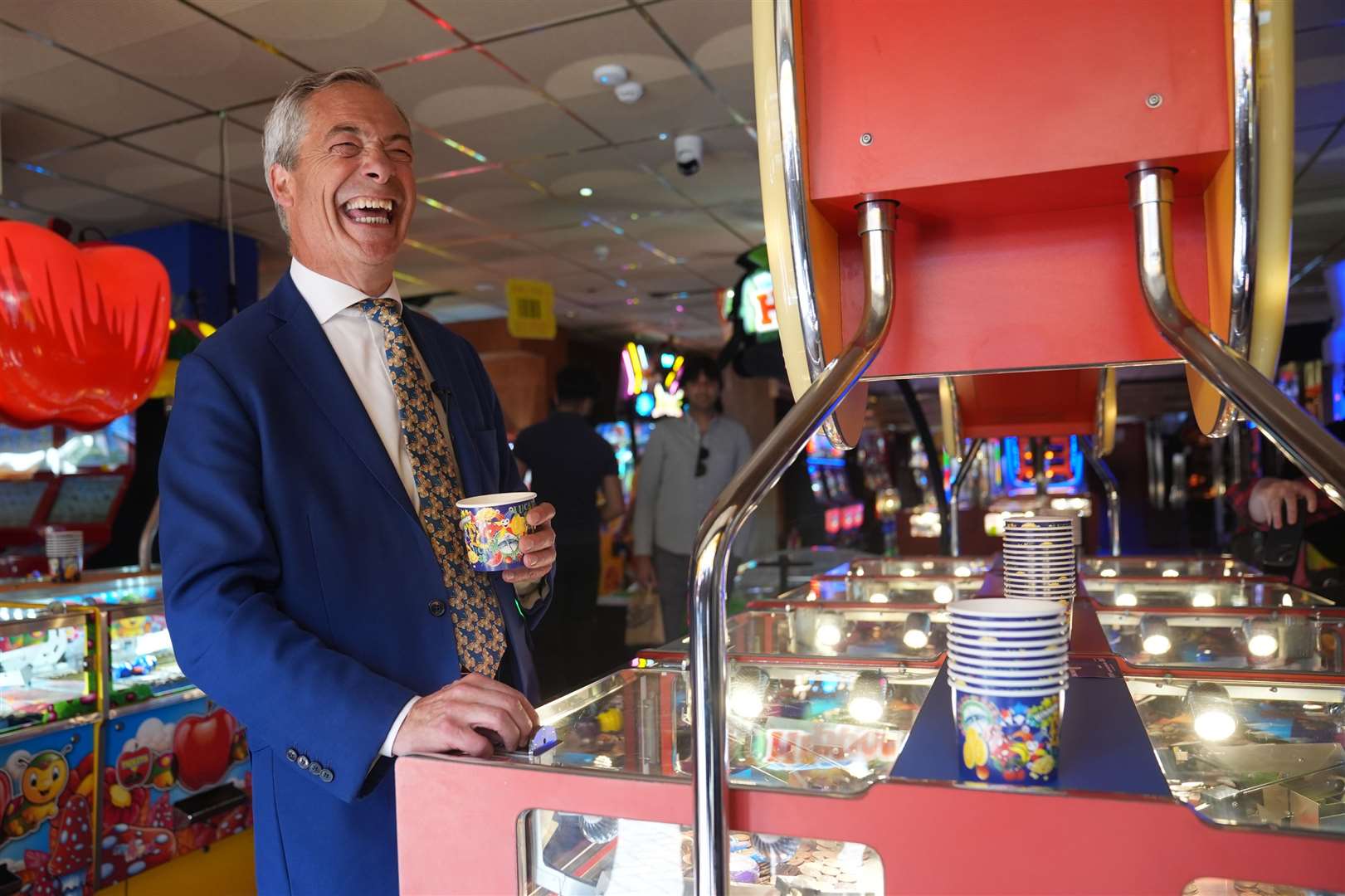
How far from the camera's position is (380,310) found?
1.44 metres

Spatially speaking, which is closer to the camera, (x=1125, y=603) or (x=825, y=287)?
(x=825, y=287)

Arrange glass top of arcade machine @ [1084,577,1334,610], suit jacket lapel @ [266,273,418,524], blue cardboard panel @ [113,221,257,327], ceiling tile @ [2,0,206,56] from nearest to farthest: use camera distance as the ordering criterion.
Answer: suit jacket lapel @ [266,273,418,524] → glass top of arcade machine @ [1084,577,1334,610] → ceiling tile @ [2,0,206,56] → blue cardboard panel @ [113,221,257,327]

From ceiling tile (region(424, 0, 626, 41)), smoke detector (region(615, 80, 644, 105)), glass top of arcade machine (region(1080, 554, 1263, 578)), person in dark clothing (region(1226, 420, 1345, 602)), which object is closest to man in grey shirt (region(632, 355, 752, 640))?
smoke detector (region(615, 80, 644, 105))

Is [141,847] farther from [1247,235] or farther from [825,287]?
[1247,235]

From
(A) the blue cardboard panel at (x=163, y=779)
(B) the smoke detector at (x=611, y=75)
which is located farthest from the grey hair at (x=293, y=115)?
(B) the smoke detector at (x=611, y=75)

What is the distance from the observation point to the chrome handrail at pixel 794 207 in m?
0.90

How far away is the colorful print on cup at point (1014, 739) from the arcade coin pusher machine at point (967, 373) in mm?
23

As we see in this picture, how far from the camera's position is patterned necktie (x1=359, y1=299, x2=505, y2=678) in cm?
132

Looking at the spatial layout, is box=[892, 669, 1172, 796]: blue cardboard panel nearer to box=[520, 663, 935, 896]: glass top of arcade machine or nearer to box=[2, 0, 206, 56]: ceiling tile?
box=[520, 663, 935, 896]: glass top of arcade machine

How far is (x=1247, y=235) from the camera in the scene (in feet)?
2.74

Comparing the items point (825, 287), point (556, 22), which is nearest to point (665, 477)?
point (556, 22)

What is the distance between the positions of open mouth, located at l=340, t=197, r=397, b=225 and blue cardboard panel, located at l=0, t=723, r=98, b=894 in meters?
2.08

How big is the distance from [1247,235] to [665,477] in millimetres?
4081

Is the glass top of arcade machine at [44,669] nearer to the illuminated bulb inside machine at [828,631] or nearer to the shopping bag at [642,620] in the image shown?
the illuminated bulb inside machine at [828,631]
